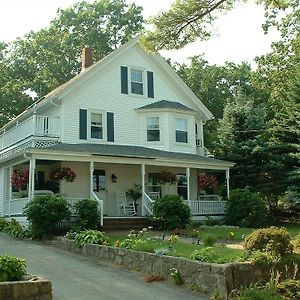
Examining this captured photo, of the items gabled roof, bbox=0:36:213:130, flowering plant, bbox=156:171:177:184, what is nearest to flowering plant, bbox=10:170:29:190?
gabled roof, bbox=0:36:213:130

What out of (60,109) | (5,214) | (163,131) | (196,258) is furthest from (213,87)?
(196,258)

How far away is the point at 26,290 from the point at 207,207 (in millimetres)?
16396

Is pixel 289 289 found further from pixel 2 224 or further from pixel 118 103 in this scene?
pixel 118 103

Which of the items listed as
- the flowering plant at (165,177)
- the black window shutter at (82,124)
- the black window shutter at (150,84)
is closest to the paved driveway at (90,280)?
the black window shutter at (82,124)

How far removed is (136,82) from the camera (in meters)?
25.0

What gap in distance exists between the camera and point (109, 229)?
1903cm

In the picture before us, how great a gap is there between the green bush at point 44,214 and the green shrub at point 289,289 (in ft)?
31.4

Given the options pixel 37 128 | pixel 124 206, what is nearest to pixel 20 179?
pixel 37 128

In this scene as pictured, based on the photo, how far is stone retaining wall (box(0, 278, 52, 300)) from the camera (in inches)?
273

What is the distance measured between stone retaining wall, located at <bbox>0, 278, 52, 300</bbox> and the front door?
14919 mm

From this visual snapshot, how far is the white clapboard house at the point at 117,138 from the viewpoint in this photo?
21.3 m

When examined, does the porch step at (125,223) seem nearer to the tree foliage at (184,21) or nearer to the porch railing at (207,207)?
the porch railing at (207,207)

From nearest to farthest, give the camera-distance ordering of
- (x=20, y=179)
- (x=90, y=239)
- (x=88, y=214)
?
(x=90, y=239) < (x=88, y=214) < (x=20, y=179)

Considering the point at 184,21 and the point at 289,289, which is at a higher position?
the point at 184,21
